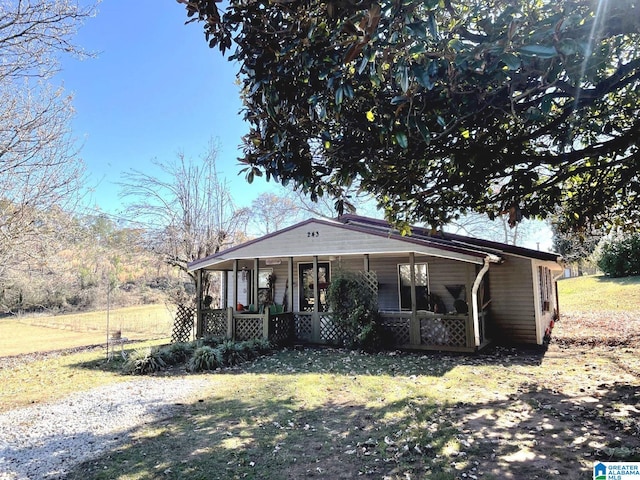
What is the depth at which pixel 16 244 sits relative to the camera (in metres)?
7.33

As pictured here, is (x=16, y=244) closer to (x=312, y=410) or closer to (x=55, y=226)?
(x=55, y=226)

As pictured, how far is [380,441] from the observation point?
448 centimetres

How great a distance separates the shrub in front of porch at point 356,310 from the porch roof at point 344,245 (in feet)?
3.15

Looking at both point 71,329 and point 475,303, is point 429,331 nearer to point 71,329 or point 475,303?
point 475,303

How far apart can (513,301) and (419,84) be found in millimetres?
9998

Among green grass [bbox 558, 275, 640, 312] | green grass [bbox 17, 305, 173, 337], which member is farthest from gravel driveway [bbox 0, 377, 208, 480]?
green grass [bbox 558, 275, 640, 312]

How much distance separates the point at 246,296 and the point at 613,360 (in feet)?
41.9

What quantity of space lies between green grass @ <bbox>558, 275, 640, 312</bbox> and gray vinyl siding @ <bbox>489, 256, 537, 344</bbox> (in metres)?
11.8

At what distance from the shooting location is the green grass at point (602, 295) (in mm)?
20212

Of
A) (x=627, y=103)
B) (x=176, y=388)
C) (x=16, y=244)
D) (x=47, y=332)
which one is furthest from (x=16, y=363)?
(x=627, y=103)

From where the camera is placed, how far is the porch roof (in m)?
9.84

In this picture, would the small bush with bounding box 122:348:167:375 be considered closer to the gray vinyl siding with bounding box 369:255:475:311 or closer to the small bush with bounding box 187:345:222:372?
the small bush with bounding box 187:345:222:372

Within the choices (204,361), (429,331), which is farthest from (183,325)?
(429,331)

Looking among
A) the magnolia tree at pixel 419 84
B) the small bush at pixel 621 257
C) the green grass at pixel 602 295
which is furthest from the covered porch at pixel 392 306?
the small bush at pixel 621 257
